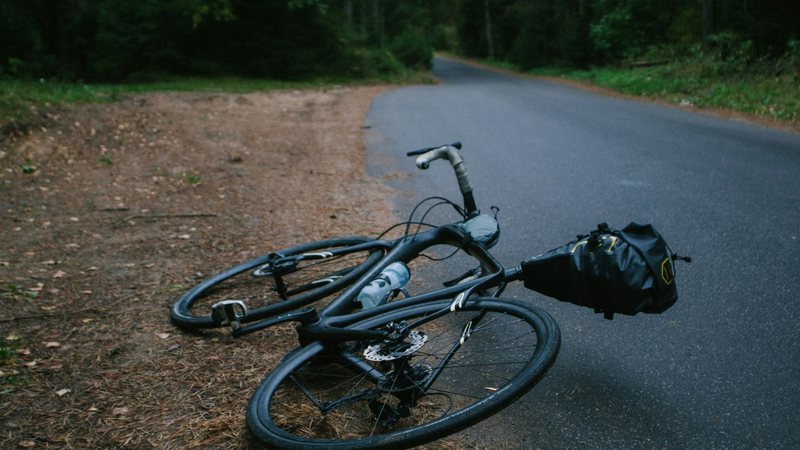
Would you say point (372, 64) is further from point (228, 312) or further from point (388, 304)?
point (388, 304)

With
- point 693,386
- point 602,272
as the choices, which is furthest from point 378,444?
point 693,386

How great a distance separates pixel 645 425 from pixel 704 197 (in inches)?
171

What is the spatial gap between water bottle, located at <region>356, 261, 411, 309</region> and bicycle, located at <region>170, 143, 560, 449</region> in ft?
0.13

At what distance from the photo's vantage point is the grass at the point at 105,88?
9750 millimetres

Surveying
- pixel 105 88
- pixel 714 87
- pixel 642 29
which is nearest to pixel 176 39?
pixel 105 88

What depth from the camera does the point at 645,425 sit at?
280 cm

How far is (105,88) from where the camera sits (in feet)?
57.1

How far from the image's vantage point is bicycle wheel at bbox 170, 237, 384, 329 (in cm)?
386

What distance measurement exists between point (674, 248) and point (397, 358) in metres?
3.37

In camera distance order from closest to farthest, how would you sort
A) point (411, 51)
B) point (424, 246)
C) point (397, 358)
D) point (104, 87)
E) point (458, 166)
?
1. point (397, 358)
2. point (424, 246)
3. point (458, 166)
4. point (104, 87)
5. point (411, 51)

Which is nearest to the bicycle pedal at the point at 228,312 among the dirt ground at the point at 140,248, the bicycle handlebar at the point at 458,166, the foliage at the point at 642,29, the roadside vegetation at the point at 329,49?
the dirt ground at the point at 140,248

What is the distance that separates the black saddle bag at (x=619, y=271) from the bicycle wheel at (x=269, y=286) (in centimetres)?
150

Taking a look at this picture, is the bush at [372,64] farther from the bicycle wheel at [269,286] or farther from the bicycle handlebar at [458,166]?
the bicycle handlebar at [458,166]

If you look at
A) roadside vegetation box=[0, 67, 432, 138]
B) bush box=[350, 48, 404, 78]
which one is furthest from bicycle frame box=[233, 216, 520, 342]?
bush box=[350, 48, 404, 78]
